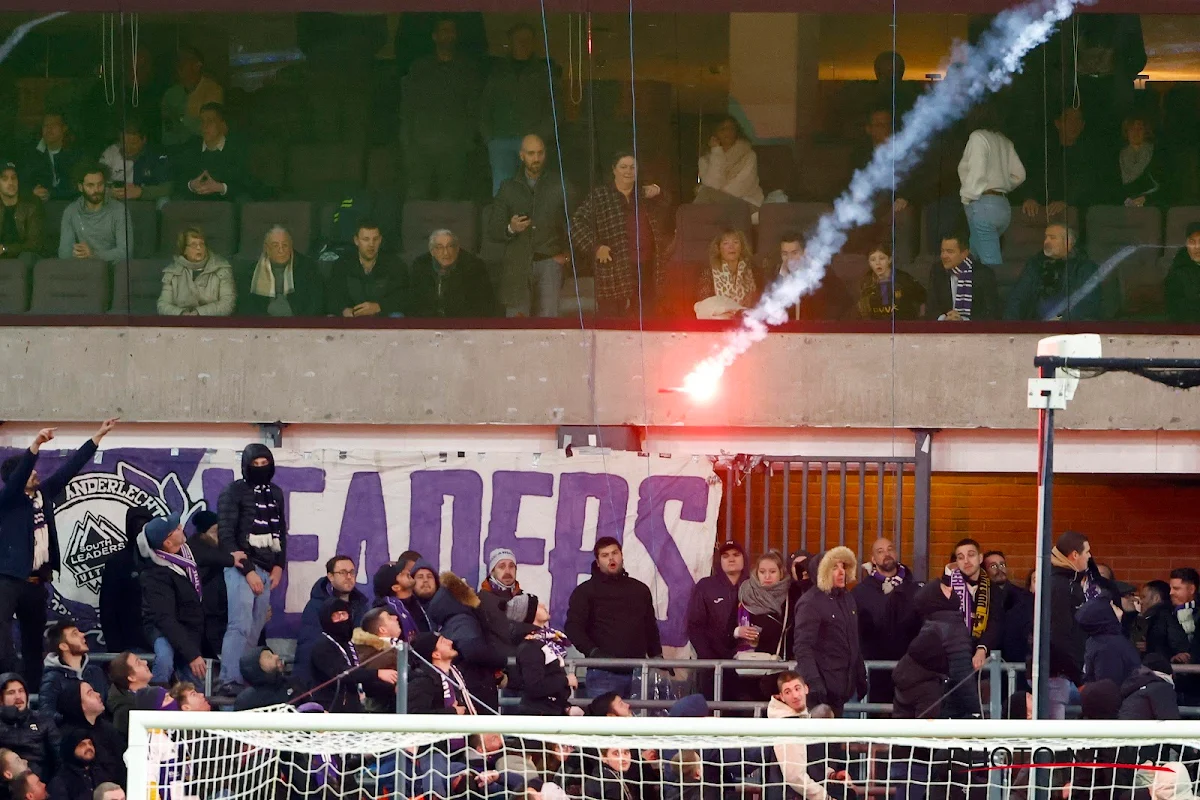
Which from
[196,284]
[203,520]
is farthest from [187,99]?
[203,520]

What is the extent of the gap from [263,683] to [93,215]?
5.75 m

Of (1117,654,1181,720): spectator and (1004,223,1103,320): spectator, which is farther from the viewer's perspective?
(1004,223,1103,320): spectator

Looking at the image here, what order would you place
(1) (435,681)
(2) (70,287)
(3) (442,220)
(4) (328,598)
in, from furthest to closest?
(2) (70,287) → (3) (442,220) → (4) (328,598) → (1) (435,681)

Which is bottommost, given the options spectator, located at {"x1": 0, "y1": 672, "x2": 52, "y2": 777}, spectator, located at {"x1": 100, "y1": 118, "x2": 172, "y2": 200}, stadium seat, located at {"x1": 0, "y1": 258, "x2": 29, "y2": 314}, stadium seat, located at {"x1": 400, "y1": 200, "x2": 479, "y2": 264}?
spectator, located at {"x1": 0, "y1": 672, "x2": 52, "y2": 777}

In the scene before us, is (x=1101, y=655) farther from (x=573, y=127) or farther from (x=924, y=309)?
(x=573, y=127)

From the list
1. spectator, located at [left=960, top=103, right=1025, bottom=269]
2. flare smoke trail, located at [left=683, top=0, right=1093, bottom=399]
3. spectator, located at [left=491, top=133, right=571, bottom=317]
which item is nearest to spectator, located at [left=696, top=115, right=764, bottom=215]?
flare smoke trail, located at [left=683, top=0, right=1093, bottom=399]

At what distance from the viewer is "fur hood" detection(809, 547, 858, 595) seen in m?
12.4

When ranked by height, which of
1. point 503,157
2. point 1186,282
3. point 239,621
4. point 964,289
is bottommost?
point 239,621

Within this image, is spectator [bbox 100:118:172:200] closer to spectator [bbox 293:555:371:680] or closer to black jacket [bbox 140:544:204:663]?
black jacket [bbox 140:544:204:663]

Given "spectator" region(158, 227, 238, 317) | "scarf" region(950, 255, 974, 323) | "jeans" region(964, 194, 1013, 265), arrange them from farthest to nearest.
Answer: "spectator" region(158, 227, 238, 317), "scarf" region(950, 255, 974, 323), "jeans" region(964, 194, 1013, 265)

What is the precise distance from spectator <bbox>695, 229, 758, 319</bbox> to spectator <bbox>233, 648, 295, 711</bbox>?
5092 mm

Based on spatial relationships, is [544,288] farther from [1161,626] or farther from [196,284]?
[1161,626]

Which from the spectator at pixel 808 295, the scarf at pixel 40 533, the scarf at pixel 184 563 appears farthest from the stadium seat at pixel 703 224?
A: the scarf at pixel 40 533

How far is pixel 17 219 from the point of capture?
16031 mm
